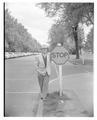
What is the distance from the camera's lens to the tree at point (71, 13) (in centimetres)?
303

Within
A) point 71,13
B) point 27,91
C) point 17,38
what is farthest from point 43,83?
point 71,13

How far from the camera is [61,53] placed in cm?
298

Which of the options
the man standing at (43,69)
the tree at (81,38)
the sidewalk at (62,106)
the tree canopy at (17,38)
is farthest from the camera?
the tree at (81,38)

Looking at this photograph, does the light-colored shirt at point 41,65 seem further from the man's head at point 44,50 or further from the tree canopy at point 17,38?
the tree canopy at point 17,38

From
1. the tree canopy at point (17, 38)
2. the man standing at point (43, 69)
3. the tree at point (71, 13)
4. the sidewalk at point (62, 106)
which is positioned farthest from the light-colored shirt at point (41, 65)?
the tree at point (71, 13)

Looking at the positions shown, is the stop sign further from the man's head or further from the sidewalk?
the sidewalk

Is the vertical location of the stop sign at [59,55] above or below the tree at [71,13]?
below

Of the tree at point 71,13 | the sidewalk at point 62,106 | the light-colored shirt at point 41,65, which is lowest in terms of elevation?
the sidewalk at point 62,106

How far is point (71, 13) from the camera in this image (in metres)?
3.88

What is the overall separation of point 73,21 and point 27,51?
3.57 ft

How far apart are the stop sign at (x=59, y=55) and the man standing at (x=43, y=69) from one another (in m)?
0.09

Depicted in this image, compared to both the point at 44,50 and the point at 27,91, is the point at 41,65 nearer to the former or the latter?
the point at 44,50

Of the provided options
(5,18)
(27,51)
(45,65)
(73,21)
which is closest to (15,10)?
(5,18)

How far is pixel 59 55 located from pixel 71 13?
48.5 inches
